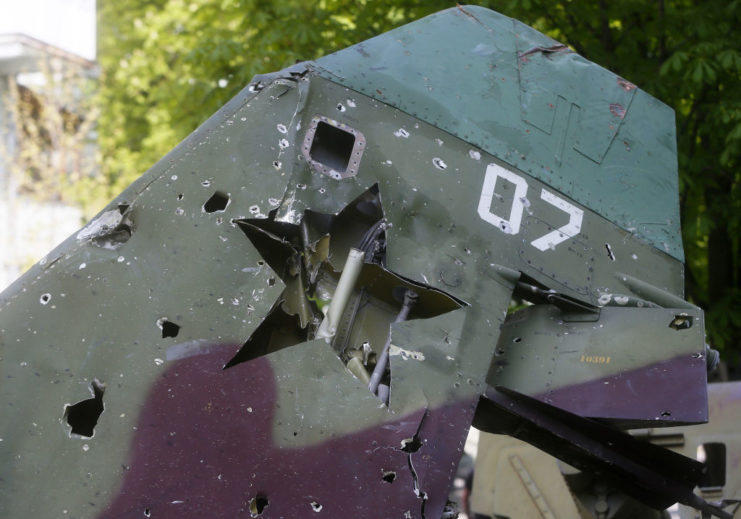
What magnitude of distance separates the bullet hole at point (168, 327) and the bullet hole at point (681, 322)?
2500 mm

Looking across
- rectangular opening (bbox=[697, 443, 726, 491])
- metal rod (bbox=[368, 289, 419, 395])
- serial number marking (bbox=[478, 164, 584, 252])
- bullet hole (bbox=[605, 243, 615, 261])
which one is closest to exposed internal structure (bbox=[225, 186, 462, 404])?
metal rod (bbox=[368, 289, 419, 395])

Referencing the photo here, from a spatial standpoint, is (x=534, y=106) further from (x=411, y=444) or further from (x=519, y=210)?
(x=411, y=444)

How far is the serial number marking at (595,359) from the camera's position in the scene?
5.15 meters

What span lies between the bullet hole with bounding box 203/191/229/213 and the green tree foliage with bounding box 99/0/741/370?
4.18m

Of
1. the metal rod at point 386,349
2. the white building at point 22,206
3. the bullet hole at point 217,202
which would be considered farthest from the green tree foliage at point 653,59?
the white building at point 22,206

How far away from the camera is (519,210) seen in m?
5.49

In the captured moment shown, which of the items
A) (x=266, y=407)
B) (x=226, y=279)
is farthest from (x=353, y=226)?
(x=266, y=407)

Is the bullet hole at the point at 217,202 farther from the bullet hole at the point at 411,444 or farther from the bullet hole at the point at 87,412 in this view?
the bullet hole at the point at 411,444

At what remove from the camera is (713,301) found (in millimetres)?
10383

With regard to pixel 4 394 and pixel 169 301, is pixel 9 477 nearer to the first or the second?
pixel 4 394

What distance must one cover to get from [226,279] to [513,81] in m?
2.26

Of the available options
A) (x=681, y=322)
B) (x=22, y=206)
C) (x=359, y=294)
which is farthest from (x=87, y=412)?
(x=22, y=206)

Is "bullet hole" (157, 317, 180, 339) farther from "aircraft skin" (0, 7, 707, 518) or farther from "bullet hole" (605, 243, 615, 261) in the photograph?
"bullet hole" (605, 243, 615, 261)

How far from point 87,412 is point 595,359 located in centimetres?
250
